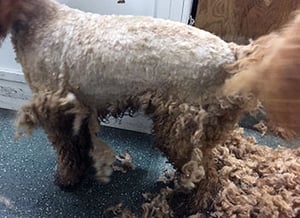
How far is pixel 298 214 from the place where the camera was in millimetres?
1063

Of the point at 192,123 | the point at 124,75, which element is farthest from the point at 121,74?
the point at 192,123

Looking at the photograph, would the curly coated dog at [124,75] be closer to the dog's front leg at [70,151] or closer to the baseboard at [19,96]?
the dog's front leg at [70,151]

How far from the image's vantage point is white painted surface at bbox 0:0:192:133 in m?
1.19

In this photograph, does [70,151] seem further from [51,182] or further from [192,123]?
[192,123]

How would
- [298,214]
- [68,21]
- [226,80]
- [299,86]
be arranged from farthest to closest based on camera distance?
[298,214], [68,21], [226,80], [299,86]

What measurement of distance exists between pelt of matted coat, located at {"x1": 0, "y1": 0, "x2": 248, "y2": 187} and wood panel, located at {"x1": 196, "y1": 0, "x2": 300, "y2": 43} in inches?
15.7

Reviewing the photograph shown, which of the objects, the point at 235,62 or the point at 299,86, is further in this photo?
the point at 235,62

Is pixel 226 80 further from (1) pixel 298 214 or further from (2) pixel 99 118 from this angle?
(1) pixel 298 214

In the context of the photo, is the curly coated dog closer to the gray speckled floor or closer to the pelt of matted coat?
the pelt of matted coat

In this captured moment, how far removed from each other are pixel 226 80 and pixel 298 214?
45 cm

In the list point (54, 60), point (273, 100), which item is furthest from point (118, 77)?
point (273, 100)

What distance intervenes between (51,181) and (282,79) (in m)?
0.78

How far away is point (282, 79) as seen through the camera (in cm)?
58

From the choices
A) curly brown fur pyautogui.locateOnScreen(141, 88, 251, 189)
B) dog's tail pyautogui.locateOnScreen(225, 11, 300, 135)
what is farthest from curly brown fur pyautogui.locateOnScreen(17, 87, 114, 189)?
dog's tail pyautogui.locateOnScreen(225, 11, 300, 135)
